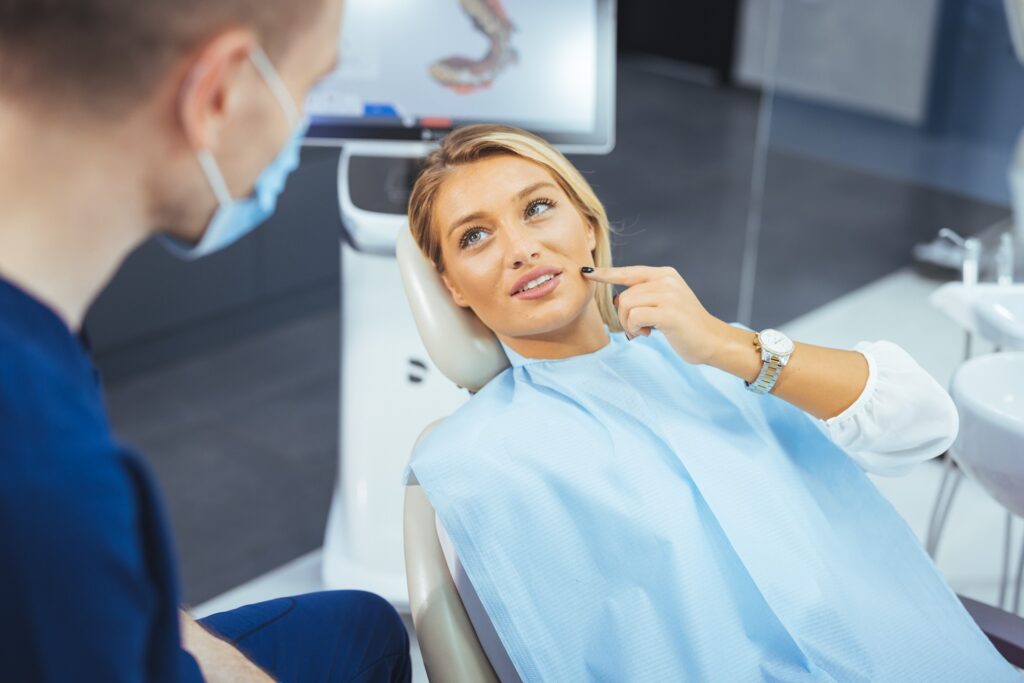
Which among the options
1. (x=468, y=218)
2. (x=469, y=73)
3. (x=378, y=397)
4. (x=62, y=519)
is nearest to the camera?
(x=62, y=519)

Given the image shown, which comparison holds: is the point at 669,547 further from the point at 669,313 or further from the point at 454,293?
the point at 454,293

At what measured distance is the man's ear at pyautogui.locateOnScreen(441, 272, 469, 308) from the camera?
132 cm

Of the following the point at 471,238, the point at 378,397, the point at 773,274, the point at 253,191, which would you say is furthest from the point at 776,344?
the point at 773,274

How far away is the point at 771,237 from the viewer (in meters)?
3.30

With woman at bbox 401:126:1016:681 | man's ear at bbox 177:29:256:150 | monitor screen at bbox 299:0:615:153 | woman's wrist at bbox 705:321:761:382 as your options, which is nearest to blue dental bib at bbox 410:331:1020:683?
woman at bbox 401:126:1016:681

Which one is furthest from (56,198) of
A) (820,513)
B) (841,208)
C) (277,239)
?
(841,208)

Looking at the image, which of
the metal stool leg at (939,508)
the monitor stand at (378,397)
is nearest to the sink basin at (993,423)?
the metal stool leg at (939,508)

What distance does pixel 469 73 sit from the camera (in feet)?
6.05

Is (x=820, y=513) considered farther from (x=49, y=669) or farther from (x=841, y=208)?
(x=841, y=208)

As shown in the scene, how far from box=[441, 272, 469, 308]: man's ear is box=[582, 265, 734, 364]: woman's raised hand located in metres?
0.19

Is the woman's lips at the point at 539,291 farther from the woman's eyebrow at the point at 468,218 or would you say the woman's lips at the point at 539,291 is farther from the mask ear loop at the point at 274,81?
the mask ear loop at the point at 274,81

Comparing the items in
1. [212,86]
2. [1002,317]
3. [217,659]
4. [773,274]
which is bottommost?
[773,274]

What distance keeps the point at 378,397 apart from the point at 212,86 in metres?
1.22

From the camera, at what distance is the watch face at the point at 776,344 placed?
1.23 m
